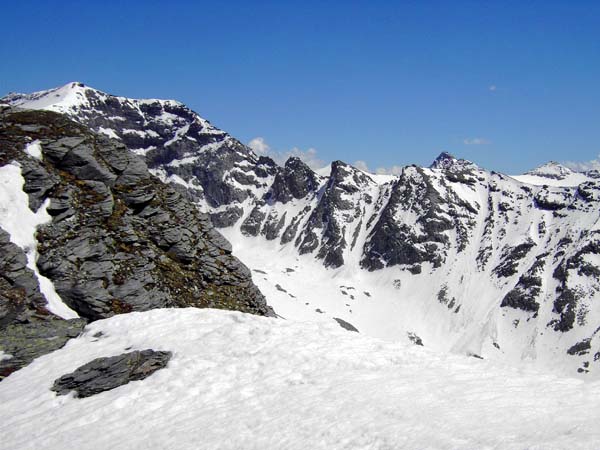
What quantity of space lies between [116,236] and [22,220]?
594 centimetres

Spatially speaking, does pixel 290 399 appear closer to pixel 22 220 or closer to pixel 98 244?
pixel 98 244

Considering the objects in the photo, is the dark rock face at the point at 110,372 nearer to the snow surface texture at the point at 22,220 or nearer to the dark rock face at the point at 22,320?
the dark rock face at the point at 22,320

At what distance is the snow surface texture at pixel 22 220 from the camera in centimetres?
2900

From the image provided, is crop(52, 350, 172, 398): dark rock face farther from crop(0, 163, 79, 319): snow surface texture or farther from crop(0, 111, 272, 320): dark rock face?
crop(0, 111, 272, 320): dark rock face

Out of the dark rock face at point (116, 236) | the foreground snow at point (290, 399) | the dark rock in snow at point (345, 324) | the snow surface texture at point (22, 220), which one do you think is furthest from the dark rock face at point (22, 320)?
the dark rock in snow at point (345, 324)

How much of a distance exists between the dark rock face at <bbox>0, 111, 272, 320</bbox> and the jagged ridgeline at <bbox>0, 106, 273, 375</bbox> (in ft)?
0.24

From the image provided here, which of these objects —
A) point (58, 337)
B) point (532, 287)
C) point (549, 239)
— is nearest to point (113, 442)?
point (58, 337)

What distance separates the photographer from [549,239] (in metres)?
197

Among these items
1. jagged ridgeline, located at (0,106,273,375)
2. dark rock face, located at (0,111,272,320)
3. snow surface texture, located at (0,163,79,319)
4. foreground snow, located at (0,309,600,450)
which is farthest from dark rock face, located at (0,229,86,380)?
dark rock face, located at (0,111,272,320)

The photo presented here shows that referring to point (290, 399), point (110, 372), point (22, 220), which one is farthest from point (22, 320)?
point (290, 399)

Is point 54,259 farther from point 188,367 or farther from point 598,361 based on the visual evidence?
point 598,361

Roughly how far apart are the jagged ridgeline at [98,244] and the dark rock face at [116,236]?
0.07m

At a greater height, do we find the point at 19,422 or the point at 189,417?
the point at 189,417

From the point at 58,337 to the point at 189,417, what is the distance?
1134 centimetres
